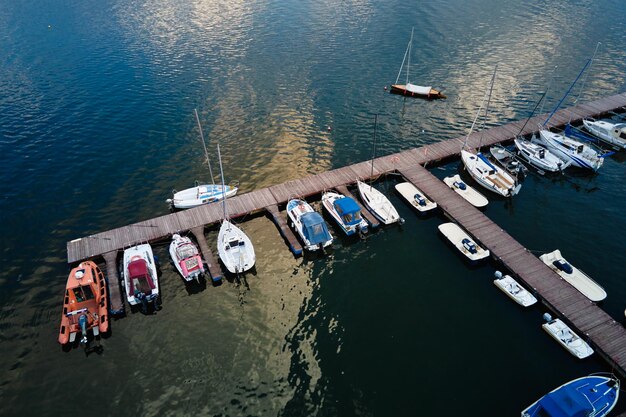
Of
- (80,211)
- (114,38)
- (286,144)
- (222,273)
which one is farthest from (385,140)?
(114,38)

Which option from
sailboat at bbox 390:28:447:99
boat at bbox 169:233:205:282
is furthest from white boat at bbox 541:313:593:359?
sailboat at bbox 390:28:447:99

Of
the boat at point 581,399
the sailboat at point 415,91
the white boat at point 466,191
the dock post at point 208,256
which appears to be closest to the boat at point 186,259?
the dock post at point 208,256

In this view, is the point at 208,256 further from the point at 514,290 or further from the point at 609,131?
the point at 609,131

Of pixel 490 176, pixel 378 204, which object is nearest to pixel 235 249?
pixel 378 204

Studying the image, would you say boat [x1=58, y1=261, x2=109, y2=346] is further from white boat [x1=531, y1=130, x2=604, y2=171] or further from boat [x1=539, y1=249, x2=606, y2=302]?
white boat [x1=531, y1=130, x2=604, y2=171]

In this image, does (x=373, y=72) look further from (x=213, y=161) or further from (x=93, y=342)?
(x=93, y=342)
